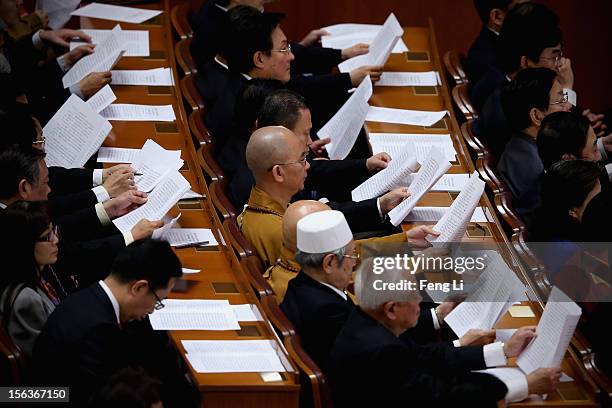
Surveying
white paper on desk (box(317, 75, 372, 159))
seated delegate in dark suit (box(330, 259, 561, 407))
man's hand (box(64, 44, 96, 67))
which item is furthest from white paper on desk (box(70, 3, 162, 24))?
seated delegate in dark suit (box(330, 259, 561, 407))

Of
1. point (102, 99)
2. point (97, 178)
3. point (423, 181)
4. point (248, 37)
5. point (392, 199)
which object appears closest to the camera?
point (423, 181)

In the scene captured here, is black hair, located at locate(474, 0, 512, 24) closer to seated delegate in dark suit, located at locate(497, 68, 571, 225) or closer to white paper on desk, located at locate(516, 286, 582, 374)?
seated delegate in dark suit, located at locate(497, 68, 571, 225)

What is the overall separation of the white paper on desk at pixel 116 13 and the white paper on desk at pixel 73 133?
0.90 m

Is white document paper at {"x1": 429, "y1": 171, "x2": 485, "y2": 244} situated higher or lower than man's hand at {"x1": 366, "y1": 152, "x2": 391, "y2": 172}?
higher

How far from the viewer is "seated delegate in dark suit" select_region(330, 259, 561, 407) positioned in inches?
110

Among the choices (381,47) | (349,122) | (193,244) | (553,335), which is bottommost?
(193,244)

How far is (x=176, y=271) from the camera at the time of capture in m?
2.93

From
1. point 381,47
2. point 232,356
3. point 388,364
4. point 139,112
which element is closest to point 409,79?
point 381,47

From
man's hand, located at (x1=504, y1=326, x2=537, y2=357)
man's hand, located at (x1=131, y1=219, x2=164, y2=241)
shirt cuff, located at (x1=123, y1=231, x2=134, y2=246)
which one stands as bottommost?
shirt cuff, located at (x1=123, y1=231, x2=134, y2=246)

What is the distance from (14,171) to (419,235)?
124cm

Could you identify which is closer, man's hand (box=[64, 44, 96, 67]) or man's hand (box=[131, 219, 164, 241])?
man's hand (box=[131, 219, 164, 241])

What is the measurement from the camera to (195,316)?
10.6 feet

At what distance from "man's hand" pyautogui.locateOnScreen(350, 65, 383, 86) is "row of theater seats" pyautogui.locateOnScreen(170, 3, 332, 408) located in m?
0.61

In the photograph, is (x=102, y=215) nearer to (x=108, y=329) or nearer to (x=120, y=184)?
(x=120, y=184)
